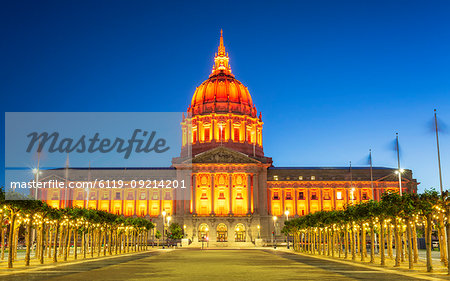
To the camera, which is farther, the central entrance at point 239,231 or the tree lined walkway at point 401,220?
the central entrance at point 239,231

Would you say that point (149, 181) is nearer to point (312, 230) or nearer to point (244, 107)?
point (244, 107)

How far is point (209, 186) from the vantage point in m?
148

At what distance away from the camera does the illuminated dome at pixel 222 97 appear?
16962 cm

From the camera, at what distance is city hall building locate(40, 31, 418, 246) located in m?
142

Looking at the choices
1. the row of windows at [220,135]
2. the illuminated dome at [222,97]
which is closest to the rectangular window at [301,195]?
the row of windows at [220,135]

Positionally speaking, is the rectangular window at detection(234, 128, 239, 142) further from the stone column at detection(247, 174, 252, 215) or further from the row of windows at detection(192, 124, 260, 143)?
the stone column at detection(247, 174, 252, 215)

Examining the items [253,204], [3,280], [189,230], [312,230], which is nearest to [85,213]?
[3,280]

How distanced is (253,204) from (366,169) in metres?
38.9

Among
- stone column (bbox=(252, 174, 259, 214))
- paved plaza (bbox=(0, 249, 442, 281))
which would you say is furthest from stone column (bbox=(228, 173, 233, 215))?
paved plaza (bbox=(0, 249, 442, 281))

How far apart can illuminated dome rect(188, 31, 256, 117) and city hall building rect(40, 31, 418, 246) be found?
496 millimetres

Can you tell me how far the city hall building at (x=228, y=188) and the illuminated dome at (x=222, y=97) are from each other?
496mm

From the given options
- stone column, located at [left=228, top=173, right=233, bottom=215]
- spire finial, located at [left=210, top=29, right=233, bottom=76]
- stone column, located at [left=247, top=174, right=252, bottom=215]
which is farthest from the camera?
spire finial, located at [left=210, top=29, right=233, bottom=76]

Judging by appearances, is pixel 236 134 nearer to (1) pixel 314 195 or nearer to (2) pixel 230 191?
(2) pixel 230 191

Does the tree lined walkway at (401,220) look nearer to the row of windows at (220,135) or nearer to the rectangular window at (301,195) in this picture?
the rectangular window at (301,195)
